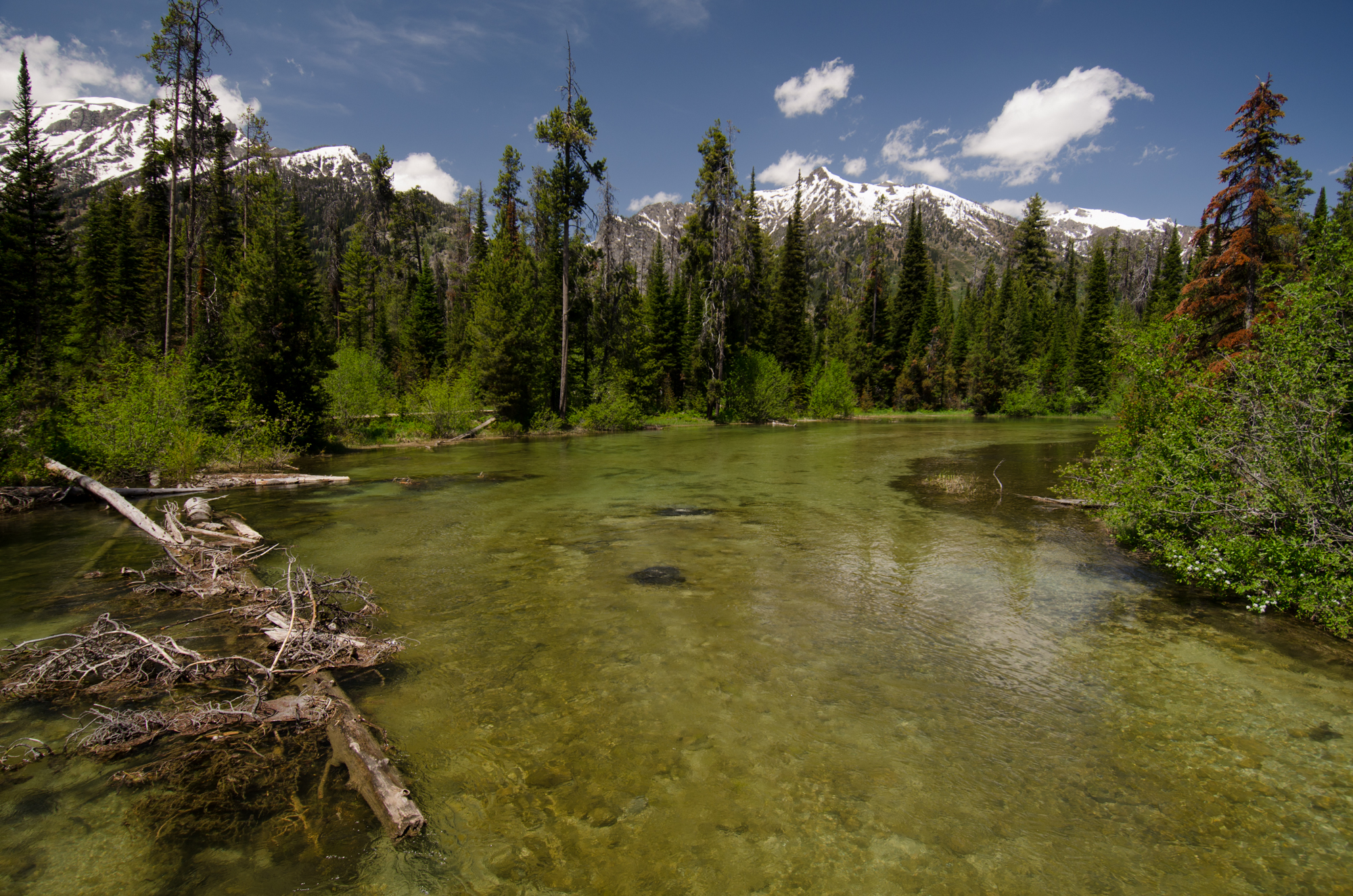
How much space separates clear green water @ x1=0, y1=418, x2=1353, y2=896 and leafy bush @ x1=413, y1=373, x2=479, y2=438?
18.3 metres

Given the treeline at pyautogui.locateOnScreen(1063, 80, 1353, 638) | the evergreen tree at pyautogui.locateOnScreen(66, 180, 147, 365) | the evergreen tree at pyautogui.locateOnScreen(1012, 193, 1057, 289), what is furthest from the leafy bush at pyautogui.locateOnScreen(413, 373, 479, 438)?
the evergreen tree at pyautogui.locateOnScreen(1012, 193, 1057, 289)

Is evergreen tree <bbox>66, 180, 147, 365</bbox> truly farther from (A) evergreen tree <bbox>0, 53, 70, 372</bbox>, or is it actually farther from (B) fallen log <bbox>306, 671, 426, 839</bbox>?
(B) fallen log <bbox>306, 671, 426, 839</bbox>

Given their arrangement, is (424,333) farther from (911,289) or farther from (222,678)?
(911,289)

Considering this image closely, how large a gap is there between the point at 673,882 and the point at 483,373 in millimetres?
31140

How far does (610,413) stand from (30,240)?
1267 inches

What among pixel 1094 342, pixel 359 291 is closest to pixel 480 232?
pixel 359 291

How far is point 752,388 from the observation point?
45.8 metres

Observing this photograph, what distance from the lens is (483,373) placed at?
31969mm

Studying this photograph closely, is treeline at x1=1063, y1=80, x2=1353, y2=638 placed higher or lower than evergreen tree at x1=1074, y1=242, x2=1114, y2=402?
lower

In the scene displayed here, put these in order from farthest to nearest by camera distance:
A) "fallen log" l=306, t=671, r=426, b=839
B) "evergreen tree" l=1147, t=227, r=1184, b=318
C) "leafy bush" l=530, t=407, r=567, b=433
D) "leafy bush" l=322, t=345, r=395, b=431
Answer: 1. "evergreen tree" l=1147, t=227, r=1184, b=318
2. "leafy bush" l=530, t=407, r=567, b=433
3. "leafy bush" l=322, t=345, r=395, b=431
4. "fallen log" l=306, t=671, r=426, b=839

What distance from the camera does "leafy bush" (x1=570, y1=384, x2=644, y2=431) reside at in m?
36.9

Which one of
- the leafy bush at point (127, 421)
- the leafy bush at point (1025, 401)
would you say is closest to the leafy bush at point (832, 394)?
the leafy bush at point (1025, 401)

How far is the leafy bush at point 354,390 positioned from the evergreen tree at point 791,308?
3523 cm

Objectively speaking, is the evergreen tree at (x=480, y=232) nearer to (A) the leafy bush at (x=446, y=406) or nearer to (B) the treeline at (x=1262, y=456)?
(A) the leafy bush at (x=446, y=406)
